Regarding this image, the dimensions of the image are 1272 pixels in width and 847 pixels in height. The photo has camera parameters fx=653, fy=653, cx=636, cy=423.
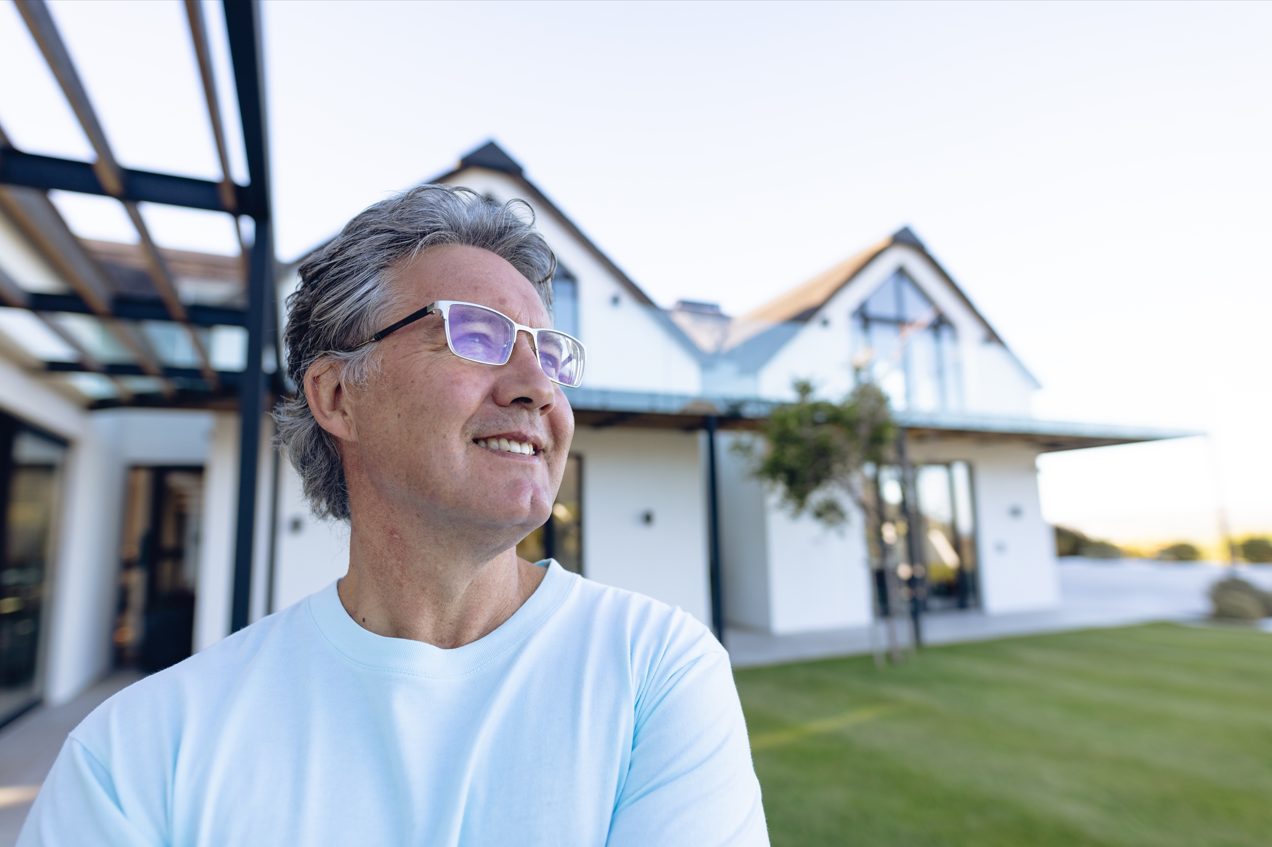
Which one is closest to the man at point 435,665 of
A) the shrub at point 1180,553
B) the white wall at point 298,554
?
the white wall at point 298,554

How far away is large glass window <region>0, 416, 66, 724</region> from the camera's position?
5.16 metres

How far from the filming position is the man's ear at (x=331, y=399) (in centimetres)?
110

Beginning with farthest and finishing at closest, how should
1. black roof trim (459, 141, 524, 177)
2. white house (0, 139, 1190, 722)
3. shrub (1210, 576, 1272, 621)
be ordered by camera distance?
shrub (1210, 576, 1272, 621) < black roof trim (459, 141, 524, 177) < white house (0, 139, 1190, 722)

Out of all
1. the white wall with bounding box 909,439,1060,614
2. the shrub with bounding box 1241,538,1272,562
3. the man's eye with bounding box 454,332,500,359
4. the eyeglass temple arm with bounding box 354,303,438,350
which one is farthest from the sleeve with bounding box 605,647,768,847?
the shrub with bounding box 1241,538,1272,562

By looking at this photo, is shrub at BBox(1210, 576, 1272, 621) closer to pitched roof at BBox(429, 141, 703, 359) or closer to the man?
pitched roof at BBox(429, 141, 703, 359)

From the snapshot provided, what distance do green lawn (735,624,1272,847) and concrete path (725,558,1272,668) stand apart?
1078mm

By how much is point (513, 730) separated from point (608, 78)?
4922 mm

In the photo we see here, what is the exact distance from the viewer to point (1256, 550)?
1670 cm

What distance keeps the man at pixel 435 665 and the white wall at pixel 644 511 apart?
24.9ft

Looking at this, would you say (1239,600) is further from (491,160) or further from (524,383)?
(524,383)

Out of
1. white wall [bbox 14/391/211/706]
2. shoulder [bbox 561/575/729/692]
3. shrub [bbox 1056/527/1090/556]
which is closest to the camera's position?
shoulder [bbox 561/575/729/692]

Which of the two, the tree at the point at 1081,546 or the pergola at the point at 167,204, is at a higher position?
the pergola at the point at 167,204

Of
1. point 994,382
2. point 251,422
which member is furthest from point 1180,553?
point 251,422

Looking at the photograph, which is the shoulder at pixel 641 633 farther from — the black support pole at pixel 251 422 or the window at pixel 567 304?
the window at pixel 567 304
